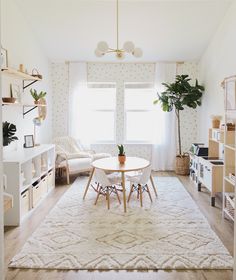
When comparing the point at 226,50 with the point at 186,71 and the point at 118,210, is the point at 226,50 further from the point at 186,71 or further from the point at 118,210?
the point at 118,210

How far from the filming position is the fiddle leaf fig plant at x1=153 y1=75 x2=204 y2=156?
5.89 meters

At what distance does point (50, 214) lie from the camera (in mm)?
3777

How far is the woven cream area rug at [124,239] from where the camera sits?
99.6 inches

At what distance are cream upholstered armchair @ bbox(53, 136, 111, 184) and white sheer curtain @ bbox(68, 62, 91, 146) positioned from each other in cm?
37

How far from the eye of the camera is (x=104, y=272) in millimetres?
2396

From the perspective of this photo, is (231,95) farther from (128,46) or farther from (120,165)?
(120,165)

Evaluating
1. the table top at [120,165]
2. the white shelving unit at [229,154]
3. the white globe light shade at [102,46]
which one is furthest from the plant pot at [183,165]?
the white globe light shade at [102,46]

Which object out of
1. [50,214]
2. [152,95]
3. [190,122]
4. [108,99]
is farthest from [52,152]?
[190,122]

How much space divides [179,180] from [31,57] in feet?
11.9

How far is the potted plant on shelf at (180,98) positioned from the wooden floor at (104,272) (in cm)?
165

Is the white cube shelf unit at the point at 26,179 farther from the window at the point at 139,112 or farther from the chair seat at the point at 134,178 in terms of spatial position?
the window at the point at 139,112

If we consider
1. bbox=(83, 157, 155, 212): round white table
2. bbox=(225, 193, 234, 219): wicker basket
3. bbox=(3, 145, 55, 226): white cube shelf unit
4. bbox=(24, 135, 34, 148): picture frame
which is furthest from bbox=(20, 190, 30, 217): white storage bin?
bbox=(225, 193, 234, 219): wicker basket

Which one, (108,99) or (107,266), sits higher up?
(108,99)

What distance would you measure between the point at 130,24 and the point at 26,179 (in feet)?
10.5
